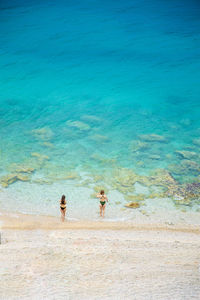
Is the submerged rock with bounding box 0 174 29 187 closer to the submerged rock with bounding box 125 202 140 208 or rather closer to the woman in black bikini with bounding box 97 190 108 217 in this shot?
the woman in black bikini with bounding box 97 190 108 217

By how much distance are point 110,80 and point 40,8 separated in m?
15.5

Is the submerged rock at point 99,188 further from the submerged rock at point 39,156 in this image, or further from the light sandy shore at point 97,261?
the submerged rock at point 39,156

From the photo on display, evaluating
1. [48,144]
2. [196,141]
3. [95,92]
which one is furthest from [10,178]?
[95,92]

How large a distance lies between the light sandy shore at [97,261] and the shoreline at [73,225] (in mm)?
35

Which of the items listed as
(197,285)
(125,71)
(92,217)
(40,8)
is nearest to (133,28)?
(125,71)

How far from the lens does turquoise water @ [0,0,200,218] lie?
637 inches

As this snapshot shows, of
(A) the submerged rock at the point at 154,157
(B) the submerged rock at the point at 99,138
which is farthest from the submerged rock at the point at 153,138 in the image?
(B) the submerged rock at the point at 99,138

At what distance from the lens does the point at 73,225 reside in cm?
1153

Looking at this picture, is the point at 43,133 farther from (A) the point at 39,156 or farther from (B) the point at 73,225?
(B) the point at 73,225

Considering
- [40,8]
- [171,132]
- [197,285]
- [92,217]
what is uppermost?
[40,8]

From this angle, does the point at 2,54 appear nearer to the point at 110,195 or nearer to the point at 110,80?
the point at 110,80

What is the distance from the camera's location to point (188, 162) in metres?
16.5

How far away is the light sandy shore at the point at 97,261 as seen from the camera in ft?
26.9

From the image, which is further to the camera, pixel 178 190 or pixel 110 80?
pixel 110 80
